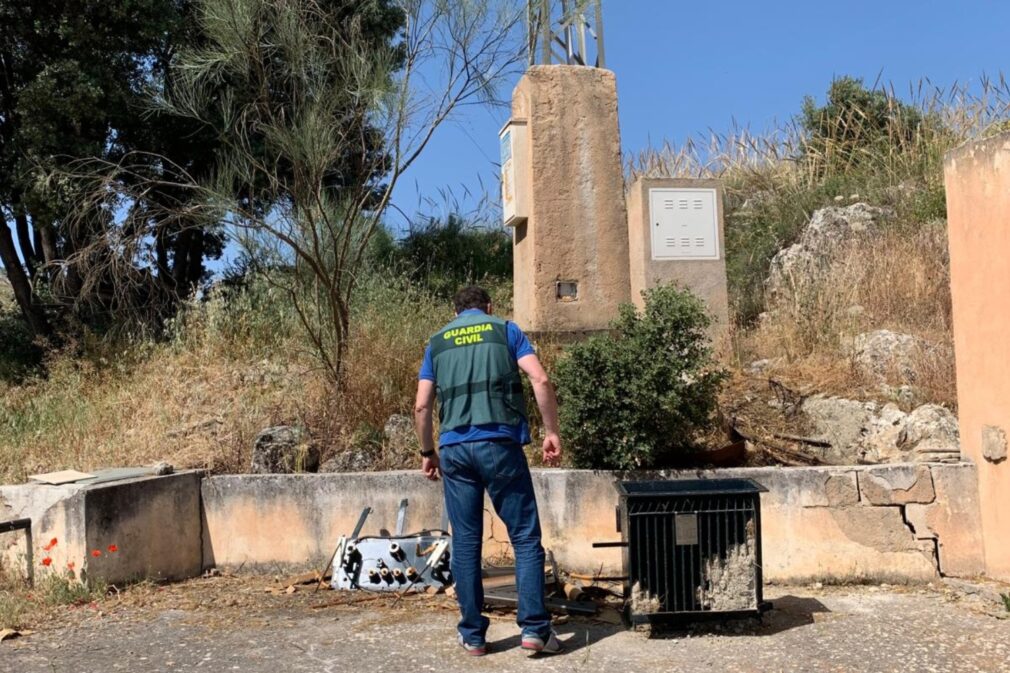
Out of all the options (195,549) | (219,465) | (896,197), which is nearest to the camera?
(195,549)

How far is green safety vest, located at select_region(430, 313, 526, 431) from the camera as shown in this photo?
4.66 m

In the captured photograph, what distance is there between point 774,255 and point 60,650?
29.9 feet

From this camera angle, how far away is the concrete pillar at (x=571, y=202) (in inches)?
343

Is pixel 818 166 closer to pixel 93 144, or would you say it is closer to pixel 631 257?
pixel 631 257

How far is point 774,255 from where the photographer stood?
11469mm

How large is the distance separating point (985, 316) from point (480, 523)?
136 inches

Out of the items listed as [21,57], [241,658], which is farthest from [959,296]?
[21,57]

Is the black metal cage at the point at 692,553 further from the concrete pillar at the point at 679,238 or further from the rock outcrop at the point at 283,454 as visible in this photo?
the concrete pillar at the point at 679,238

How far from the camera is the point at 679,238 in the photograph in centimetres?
883

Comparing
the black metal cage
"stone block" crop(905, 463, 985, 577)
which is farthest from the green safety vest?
"stone block" crop(905, 463, 985, 577)

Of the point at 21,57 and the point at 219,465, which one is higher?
the point at 21,57

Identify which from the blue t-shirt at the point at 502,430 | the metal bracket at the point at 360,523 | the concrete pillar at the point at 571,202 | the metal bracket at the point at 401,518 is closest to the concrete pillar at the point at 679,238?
A: the concrete pillar at the point at 571,202

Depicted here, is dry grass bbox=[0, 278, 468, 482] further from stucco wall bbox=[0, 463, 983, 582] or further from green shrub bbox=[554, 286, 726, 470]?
green shrub bbox=[554, 286, 726, 470]

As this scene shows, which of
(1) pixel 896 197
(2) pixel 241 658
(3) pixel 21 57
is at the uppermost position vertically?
(3) pixel 21 57
